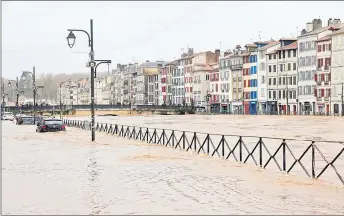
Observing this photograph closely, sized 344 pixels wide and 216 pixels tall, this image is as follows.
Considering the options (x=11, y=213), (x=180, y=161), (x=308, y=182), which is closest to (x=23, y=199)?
(x=11, y=213)

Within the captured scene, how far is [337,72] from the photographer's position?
325 ft

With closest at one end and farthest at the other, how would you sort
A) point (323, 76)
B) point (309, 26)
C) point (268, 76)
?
point (323, 76) → point (309, 26) → point (268, 76)

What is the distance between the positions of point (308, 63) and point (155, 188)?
315 feet

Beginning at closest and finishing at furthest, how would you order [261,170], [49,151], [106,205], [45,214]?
[45,214]
[106,205]
[261,170]
[49,151]

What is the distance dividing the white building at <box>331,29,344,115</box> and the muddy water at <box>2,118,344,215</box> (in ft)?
Result: 256

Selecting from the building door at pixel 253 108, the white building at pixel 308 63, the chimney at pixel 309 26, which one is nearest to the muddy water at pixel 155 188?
the white building at pixel 308 63

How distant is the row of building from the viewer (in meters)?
101


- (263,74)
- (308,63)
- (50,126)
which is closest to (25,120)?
(50,126)

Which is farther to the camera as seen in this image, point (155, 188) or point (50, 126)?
point (50, 126)

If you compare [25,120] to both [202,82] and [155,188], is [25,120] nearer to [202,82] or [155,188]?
[155,188]

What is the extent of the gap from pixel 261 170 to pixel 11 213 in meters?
10.1

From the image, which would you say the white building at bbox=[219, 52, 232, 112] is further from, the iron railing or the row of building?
the iron railing

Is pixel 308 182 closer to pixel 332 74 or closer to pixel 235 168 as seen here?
pixel 235 168

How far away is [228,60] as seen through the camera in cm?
13700
